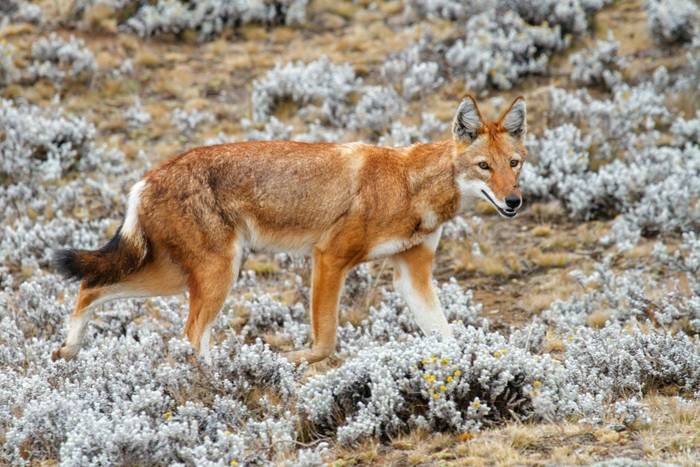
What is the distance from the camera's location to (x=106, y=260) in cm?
695

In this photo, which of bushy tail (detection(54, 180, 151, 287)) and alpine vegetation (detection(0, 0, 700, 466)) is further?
bushy tail (detection(54, 180, 151, 287))

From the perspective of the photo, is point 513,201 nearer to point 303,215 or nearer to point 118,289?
point 303,215

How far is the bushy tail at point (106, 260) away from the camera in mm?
6906

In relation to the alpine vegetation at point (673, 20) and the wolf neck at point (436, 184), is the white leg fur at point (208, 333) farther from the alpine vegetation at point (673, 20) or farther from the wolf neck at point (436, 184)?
the alpine vegetation at point (673, 20)

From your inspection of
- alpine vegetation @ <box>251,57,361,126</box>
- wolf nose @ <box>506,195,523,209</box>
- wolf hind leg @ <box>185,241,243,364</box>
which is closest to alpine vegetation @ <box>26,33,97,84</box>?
alpine vegetation @ <box>251,57,361,126</box>

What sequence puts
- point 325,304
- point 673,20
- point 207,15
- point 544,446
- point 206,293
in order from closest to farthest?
point 544,446, point 206,293, point 325,304, point 673,20, point 207,15

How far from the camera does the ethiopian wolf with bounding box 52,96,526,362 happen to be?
6867 millimetres

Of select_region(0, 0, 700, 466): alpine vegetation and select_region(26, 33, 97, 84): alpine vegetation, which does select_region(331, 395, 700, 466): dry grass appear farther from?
select_region(26, 33, 97, 84): alpine vegetation

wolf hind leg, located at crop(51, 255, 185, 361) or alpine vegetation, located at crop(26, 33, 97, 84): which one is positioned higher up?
alpine vegetation, located at crop(26, 33, 97, 84)

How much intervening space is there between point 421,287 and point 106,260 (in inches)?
92.6

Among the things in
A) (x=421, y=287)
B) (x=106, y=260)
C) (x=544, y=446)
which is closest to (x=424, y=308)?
(x=421, y=287)

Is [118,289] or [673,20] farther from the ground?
[673,20]

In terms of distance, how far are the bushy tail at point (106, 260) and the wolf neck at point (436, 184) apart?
207 centimetres

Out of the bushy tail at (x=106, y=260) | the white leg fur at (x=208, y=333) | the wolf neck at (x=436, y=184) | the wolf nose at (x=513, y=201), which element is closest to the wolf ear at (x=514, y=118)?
the wolf neck at (x=436, y=184)
